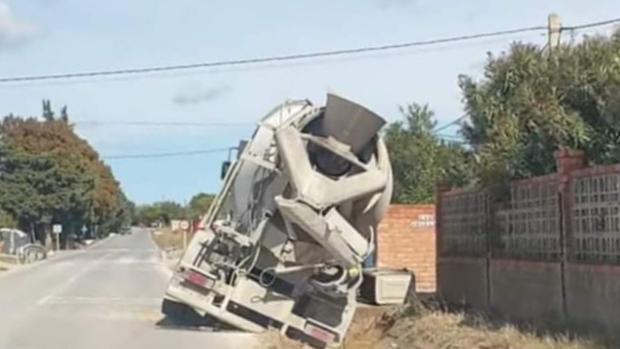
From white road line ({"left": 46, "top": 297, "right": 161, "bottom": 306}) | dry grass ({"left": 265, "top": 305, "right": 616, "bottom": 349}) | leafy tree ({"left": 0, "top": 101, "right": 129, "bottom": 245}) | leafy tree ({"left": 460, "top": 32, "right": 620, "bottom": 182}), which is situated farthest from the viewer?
leafy tree ({"left": 0, "top": 101, "right": 129, "bottom": 245})

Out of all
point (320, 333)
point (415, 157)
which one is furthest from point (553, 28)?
point (415, 157)

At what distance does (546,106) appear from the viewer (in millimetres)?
17594

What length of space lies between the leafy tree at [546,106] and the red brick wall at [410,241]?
27.8 feet

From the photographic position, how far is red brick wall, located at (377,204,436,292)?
2839cm

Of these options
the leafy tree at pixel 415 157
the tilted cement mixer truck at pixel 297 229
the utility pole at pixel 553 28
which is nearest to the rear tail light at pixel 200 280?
the tilted cement mixer truck at pixel 297 229

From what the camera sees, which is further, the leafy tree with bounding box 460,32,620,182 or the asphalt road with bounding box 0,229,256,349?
the asphalt road with bounding box 0,229,256,349

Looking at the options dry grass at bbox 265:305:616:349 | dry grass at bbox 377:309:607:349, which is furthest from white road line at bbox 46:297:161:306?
dry grass at bbox 377:309:607:349

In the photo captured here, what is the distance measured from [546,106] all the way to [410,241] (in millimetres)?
11288

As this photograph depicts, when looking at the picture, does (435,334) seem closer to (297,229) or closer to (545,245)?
(545,245)

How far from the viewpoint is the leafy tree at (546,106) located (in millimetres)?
16891

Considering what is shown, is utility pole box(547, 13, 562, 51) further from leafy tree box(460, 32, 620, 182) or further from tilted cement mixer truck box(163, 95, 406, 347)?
tilted cement mixer truck box(163, 95, 406, 347)

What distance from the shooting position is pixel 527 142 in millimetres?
18031

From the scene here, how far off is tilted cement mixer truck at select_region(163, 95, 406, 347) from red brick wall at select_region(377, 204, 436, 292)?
10006 mm

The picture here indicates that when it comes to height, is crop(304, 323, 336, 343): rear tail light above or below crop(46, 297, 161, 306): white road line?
below
